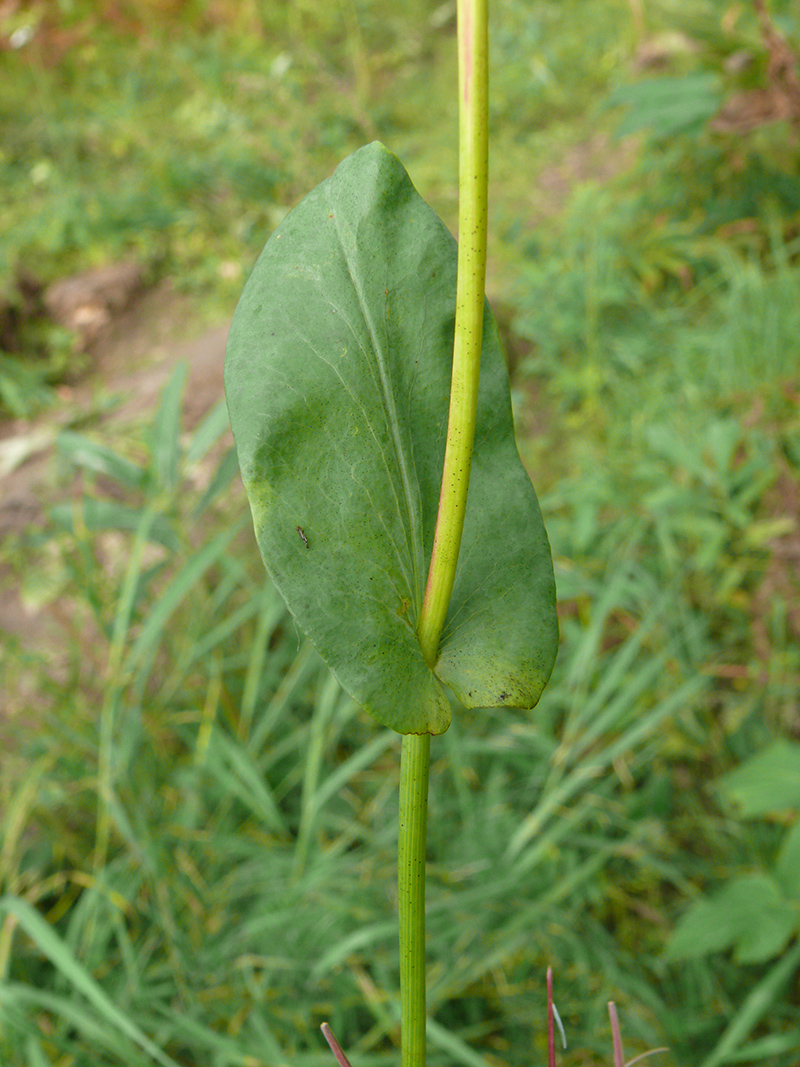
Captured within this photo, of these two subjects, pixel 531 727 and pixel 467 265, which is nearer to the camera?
pixel 467 265

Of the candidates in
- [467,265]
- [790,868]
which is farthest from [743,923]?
[467,265]

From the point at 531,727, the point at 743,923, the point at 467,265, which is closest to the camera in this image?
the point at 467,265

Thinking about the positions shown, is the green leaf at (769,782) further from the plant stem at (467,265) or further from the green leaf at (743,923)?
the plant stem at (467,265)

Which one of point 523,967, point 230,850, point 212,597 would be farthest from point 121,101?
point 523,967

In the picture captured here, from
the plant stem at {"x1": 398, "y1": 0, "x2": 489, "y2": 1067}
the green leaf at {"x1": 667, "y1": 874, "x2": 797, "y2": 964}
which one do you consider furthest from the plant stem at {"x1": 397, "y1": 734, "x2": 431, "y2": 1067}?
the green leaf at {"x1": 667, "y1": 874, "x2": 797, "y2": 964}

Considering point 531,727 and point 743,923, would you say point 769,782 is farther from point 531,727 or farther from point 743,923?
point 531,727

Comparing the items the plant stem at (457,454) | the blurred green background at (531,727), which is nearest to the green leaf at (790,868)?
the blurred green background at (531,727)

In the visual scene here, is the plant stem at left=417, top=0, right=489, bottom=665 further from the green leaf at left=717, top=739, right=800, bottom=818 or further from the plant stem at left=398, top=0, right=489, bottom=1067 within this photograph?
the green leaf at left=717, top=739, right=800, bottom=818
